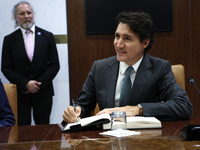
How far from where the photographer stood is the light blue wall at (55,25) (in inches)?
166

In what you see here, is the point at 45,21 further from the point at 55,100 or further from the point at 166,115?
the point at 166,115

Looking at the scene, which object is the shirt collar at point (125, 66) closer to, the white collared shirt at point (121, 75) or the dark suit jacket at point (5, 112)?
the white collared shirt at point (121, 75)

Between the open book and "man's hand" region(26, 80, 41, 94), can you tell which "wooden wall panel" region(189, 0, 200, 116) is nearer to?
"man's hand" region(26, 80, 41, 94)

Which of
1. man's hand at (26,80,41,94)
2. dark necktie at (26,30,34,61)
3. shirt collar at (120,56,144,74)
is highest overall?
dark necktie at (26,30,34,61)

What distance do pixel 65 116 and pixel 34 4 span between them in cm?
279

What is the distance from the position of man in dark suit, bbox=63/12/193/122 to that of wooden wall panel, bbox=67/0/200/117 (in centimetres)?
201

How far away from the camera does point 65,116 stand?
1.83 metres

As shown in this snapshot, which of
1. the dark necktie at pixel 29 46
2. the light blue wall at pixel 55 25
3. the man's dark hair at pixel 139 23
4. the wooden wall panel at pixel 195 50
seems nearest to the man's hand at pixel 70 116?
the man's dark hair at pixel 139 23

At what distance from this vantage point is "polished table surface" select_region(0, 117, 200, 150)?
50.1 inches

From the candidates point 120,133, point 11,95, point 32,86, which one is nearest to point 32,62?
point 32,86

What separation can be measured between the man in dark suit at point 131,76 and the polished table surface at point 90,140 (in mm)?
542

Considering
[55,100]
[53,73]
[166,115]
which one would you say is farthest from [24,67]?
[166,115]

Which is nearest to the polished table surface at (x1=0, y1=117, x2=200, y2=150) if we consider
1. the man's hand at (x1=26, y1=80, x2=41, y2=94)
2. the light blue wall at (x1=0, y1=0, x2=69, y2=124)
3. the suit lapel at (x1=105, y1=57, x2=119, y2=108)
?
the suit lapel at (x1=105, y1=57, x2=119, y2=108)

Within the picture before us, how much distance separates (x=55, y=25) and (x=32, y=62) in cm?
72
